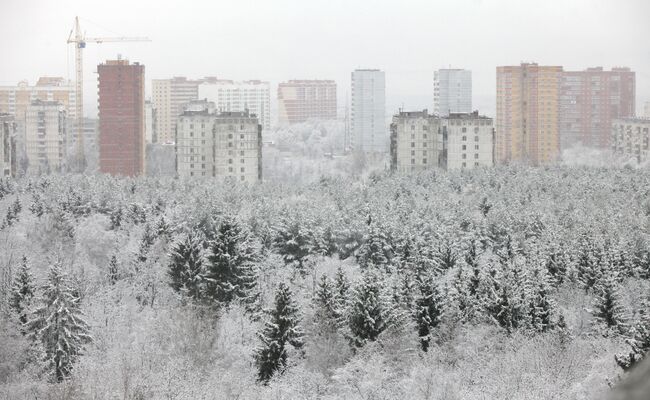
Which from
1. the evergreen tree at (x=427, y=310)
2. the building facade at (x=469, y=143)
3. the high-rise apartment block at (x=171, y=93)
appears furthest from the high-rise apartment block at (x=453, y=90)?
the evergreen tree at (x=427, y=310)

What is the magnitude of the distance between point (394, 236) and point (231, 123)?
32880 mm

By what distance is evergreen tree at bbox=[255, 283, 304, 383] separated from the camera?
31.8 metres

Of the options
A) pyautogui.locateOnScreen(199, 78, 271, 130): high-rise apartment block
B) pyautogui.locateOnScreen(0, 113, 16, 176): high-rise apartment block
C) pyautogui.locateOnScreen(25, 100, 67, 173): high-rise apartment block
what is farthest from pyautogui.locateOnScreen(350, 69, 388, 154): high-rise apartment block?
pyautogui.locateOnScreen(0, 113, 16, 176): high-rise apartment block

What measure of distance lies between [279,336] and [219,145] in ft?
140

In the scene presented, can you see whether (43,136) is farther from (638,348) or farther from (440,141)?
(638,348)

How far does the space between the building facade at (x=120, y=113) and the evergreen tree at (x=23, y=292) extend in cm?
4966

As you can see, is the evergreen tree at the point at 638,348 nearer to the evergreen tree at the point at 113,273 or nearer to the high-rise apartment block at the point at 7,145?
the evergreen tree at the point at 113,273

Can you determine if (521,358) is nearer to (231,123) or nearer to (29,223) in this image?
(29,223)

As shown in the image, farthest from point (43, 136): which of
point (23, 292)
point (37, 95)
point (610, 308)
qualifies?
point (610, 308)

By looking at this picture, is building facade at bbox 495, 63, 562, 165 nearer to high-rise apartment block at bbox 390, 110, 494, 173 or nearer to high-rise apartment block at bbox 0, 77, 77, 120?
high-rise apartment block at bbox 390, 110, 494, 173

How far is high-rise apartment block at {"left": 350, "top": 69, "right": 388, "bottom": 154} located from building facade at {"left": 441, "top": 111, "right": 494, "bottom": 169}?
2046 inches

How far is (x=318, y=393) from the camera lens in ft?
99.2

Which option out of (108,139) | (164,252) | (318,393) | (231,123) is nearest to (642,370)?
(318,393)

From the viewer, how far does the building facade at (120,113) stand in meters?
87.7
